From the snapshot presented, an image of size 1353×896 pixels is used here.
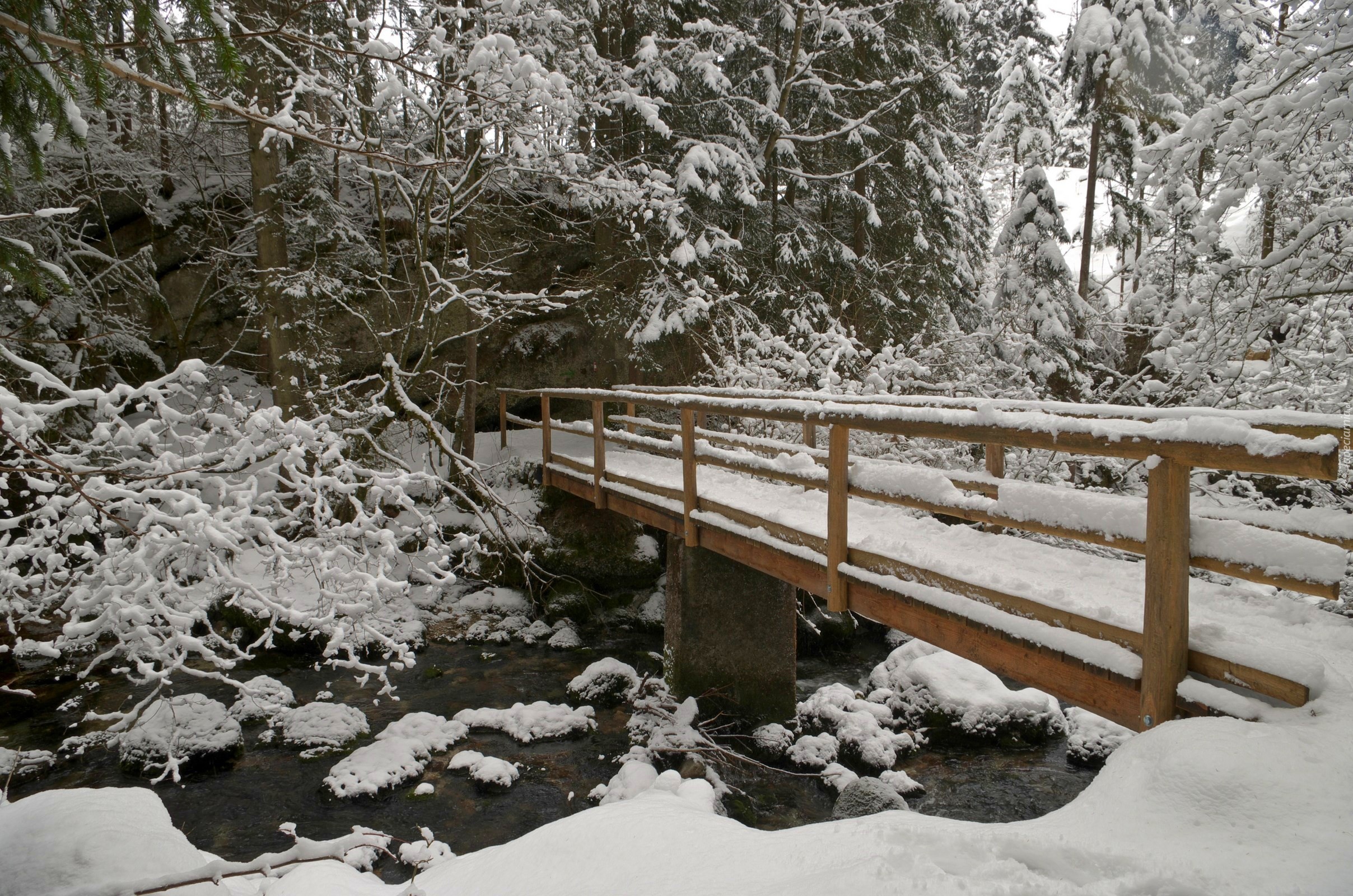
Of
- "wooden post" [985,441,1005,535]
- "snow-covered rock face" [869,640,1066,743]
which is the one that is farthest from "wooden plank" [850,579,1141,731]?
"snow-covered rock face" [869,640,1066,743]

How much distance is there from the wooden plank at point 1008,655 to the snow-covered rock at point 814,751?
10.4 ft

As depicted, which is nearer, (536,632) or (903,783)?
(903,783)

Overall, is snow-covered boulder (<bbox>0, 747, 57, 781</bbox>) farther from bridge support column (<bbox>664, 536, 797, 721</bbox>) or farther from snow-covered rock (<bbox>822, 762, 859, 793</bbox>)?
snow-covered rock (<bbox>822, 762, 859, 793</bbox>)

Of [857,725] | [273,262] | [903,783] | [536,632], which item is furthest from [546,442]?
[903,783]

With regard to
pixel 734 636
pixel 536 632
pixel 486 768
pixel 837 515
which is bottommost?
pixel 486 768

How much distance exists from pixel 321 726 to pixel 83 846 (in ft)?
17.1

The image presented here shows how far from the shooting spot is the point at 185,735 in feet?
21.4

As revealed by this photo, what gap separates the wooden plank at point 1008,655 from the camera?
9.65ft

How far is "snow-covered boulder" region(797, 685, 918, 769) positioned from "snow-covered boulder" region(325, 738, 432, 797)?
12.7 ft

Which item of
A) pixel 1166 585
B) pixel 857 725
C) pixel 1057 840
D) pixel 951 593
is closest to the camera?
pixel 1057 840

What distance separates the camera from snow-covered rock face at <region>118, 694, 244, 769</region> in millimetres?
6289

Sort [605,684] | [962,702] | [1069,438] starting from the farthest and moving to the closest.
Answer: [605,684] < [962,702] < [1069,438]

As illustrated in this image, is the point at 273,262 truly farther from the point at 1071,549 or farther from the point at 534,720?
the point at 1071,549

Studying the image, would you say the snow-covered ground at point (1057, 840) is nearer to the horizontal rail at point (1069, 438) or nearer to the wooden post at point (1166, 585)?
the wooden post at point (1166, 585)
